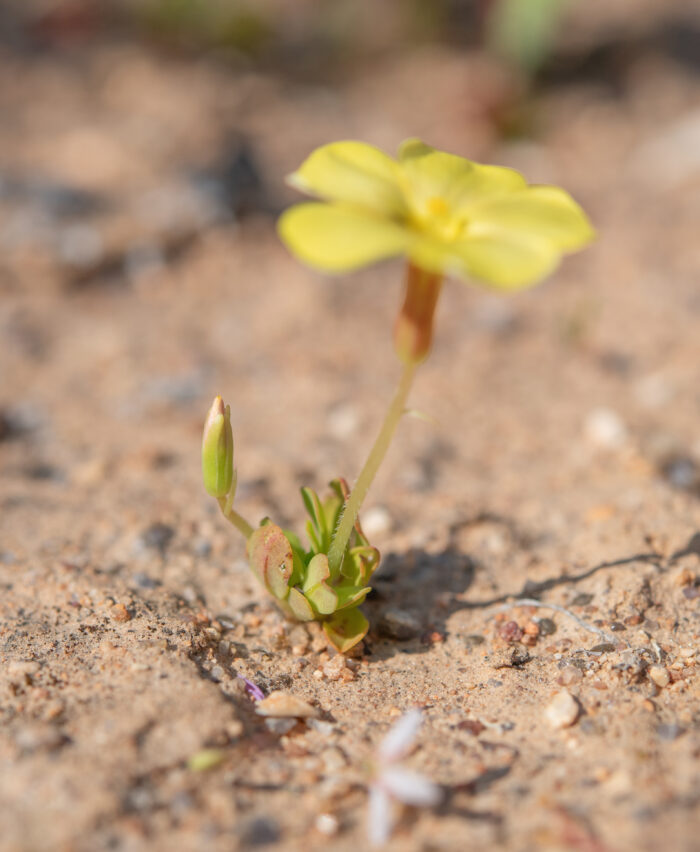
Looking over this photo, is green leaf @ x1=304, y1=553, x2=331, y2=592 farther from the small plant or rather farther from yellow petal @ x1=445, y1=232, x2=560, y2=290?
yellow petal @ x1=445, y1=232, x2=560, y2=290

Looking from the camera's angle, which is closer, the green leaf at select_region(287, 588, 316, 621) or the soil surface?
the soil surface

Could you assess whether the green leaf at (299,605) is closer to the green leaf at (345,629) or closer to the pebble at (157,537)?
the green leaf at (345,629)

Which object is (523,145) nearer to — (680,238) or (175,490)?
(680,238)

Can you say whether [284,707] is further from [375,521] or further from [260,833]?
[375,521]

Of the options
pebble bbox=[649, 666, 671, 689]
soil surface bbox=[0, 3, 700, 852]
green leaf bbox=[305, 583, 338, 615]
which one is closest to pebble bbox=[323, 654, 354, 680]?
soil surface bbox=[0, 3, 700, 852]

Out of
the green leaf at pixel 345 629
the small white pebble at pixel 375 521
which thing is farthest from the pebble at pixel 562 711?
the small white pebble at pixel 375 521

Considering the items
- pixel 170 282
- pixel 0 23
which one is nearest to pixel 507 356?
pixel 170 282

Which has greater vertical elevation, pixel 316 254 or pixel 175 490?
pixel 316 254
